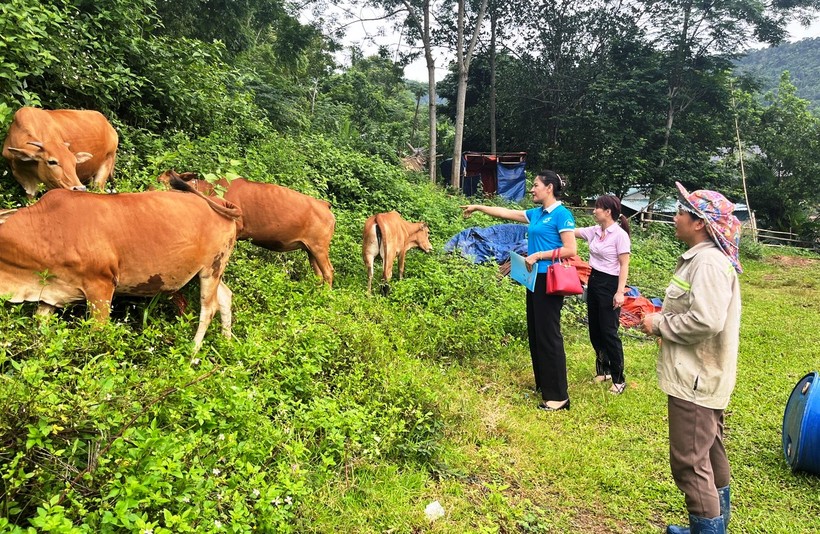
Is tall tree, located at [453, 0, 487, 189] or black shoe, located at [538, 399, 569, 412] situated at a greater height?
tall tree, located at [453, 0, 487, 189]

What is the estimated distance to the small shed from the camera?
19.9 metres

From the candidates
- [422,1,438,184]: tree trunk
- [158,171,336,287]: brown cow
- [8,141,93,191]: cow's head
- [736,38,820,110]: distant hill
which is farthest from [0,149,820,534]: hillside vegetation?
[736,38,820,110]: distant hill

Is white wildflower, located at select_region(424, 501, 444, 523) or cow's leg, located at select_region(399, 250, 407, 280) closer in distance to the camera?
white wildflower, located at select_region(424, 501, 444, 523)

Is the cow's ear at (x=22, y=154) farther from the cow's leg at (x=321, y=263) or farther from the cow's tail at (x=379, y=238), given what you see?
the cow's tail at (x=379, y=238)

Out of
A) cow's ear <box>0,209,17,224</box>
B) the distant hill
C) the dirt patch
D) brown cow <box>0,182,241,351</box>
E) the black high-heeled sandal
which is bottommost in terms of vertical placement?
the dirt patch

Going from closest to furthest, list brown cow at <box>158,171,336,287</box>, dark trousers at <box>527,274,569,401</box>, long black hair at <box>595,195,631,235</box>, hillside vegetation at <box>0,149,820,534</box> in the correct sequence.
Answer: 1. hillside vegetation at <box>0,149,820,534</box>
2. dark trousers at <box>527,274,569,401</box>
3. long black hair at <box>595,195,631,235</box>
4. brown cow at <box>158,171,336,287</box>

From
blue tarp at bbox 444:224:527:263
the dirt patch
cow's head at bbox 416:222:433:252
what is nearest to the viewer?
cow's head at bbox 416:222:433:252

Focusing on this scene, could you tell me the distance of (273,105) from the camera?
1186 centimetres

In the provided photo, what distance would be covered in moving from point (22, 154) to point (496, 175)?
17579 mm

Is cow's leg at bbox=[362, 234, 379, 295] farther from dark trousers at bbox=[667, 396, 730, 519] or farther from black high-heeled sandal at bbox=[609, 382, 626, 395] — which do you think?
dark trousers at bbox=[667, 396, 730, 519]

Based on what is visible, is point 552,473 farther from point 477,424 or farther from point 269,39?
point 269,39

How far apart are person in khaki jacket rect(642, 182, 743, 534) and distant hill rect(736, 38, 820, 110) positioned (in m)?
79.3

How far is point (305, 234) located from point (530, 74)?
2224 centimetres

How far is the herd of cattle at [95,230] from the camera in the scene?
9.72 feet
